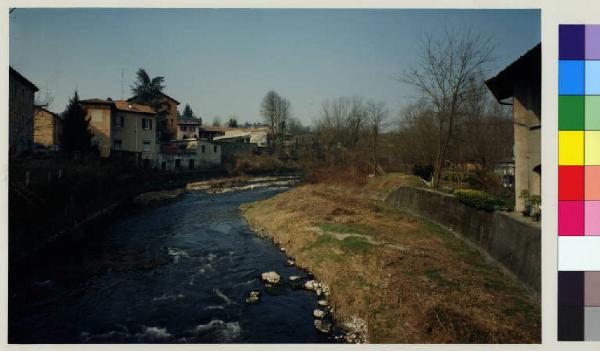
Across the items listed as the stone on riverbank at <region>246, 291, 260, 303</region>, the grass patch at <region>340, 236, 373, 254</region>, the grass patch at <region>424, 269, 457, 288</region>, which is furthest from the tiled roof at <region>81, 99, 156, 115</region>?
the grass patch at <region>424, 269, 457, 288</region>

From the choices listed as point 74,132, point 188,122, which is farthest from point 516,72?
point 188,122

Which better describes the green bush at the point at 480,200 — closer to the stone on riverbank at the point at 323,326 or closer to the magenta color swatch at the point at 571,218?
the magenta color swatch at the point at 571,218

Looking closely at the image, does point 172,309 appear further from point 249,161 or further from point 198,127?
point 198,127

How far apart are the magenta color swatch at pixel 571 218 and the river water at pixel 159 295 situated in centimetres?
750

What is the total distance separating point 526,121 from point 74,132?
36918 millimetres

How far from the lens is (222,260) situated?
17.0 metres

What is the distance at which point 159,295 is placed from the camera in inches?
508

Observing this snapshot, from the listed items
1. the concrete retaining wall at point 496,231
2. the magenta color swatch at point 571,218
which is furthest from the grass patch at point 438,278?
the magenta color swatch at point 571,218

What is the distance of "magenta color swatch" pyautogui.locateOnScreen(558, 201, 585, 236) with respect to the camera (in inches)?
394

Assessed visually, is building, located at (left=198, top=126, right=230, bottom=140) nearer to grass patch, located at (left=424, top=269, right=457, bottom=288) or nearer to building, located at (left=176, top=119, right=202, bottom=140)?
building, located at (left=176, top=119, right=202, bottom=140)

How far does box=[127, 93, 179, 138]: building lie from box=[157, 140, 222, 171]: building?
7.51 m

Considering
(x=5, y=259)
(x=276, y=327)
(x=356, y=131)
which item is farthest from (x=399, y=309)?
(x=356, y=131)

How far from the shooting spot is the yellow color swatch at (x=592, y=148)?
32.4ft

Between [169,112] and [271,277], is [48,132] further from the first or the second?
[271,277]
